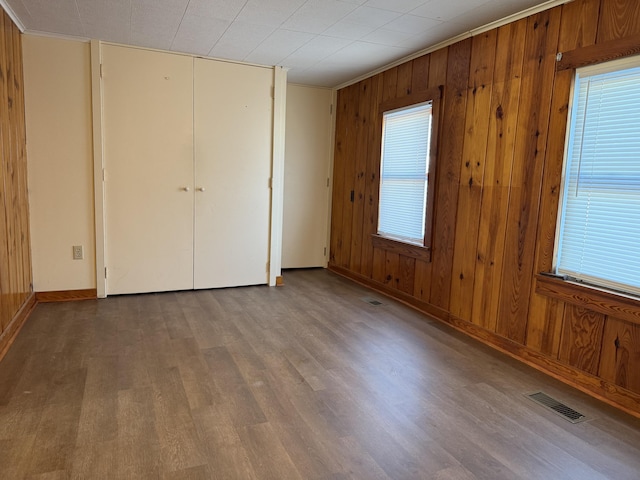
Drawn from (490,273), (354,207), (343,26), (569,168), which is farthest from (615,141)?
(354,207)

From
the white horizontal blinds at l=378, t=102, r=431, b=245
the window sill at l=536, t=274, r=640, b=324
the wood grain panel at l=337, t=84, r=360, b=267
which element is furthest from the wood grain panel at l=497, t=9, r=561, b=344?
the wood grain panel at l=337, t=84, r=360, b=267

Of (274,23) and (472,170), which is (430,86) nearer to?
(472,170)

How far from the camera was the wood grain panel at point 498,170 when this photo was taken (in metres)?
3.02

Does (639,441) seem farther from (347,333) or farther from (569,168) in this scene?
(347,333)

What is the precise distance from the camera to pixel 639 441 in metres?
2.07

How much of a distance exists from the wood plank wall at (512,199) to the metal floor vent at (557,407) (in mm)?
293

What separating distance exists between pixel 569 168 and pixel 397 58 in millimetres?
2104

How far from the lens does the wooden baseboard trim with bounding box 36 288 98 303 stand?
390 centimetres

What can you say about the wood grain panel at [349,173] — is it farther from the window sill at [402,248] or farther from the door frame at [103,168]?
the door frame at [103,168]

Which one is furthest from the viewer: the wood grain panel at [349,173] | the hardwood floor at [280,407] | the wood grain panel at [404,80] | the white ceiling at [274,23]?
the wood grain panel at [349,173]

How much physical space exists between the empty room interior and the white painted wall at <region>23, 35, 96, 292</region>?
0.7 inches

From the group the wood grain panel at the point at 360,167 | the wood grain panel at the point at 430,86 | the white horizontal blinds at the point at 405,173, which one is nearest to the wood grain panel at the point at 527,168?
the wood grain panel at the point at 430,86

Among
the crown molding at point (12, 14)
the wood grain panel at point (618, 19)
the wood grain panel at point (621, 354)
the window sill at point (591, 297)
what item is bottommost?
the wood grain panel at point (621, 354)

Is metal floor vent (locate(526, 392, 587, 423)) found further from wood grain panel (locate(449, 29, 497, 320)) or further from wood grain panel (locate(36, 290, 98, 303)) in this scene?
wood grain panel (locate(36, 290, 98, 303))
